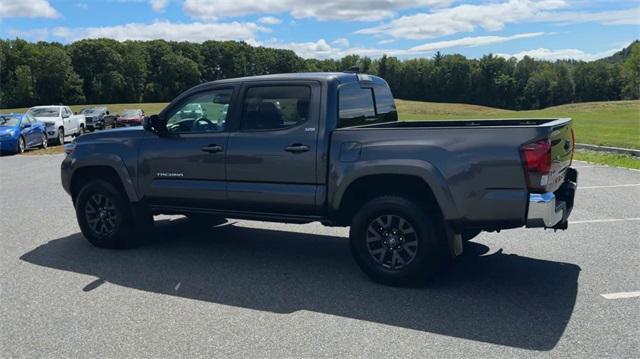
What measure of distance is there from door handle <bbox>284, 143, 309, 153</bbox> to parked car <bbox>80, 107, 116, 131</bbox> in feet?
106

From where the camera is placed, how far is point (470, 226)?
490 cm

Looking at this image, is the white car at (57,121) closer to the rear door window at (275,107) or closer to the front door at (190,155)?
the front door at (190,155)

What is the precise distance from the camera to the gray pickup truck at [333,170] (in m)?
4.74

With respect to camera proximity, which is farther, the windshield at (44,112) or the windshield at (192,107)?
the windshield at (44,112)

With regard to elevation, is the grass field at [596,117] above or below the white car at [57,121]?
below

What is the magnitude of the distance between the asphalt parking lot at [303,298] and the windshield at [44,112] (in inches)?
785

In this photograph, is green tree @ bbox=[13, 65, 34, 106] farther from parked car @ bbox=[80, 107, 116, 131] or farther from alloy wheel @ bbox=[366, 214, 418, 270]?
alloy wheel @ bbox=[366, 214, 418, 270]

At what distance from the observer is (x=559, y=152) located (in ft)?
16.5

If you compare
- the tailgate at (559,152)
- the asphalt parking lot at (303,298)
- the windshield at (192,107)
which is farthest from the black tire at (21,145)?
the tailgate at (559,152)

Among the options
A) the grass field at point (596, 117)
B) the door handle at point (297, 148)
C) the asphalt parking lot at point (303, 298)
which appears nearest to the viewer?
the asphalt parking lot at point (303, 298)

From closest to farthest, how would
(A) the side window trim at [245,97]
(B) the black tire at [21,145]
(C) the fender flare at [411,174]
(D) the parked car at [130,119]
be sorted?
(C) the fender flare at [411,174] < (A) the side window trim at [245,97] < (B) the black tire at [21,145] < (D) the parked car at [130,119]

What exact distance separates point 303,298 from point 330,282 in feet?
1.66

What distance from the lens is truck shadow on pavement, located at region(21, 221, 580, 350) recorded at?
14.5 feet

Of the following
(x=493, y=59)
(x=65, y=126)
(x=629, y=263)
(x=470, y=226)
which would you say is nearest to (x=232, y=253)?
(x=470, y=226)
